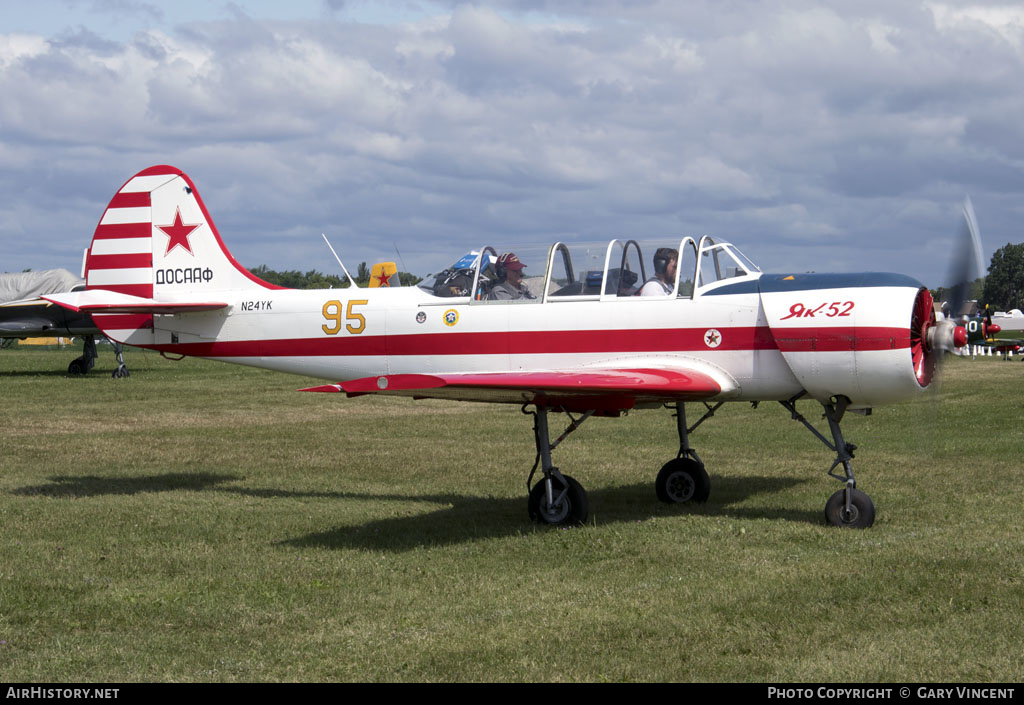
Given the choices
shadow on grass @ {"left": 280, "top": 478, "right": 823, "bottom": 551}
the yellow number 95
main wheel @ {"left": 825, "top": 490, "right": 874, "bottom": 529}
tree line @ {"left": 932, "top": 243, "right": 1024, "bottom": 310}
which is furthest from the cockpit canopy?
tree line @ {"left": 932, "top": 243, "right": 1024, "bottom": 310}

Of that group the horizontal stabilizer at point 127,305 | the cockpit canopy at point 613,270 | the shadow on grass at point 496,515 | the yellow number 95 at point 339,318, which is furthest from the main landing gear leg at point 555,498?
the horizontal stabilizer at point 127,305

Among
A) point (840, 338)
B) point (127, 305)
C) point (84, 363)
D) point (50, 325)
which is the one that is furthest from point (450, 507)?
point (50, 325)

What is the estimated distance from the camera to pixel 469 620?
6746 millimetres

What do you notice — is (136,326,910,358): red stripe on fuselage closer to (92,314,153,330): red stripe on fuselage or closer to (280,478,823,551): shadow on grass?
(92,314,153,330): red stripe on fuselage

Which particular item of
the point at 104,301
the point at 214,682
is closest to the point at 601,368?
the point at 214,682

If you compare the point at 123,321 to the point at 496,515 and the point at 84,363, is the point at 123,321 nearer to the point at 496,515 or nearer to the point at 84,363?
the point at 496,515

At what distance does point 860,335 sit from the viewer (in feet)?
29.7

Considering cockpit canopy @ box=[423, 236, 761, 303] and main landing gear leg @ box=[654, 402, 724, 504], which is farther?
main landing gear leg @ box=[654, 402, 724, 504]

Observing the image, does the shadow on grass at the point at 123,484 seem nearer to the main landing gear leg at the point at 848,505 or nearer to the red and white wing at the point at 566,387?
the red and white wing at the point at 566,387

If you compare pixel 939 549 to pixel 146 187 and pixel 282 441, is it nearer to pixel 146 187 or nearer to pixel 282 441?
pixel 146 187

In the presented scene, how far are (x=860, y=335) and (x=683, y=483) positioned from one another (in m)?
2.97

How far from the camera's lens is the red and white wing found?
8.66m

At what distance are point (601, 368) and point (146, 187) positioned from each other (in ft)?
21.4

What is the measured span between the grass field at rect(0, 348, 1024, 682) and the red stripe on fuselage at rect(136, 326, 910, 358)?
1.20 meters
